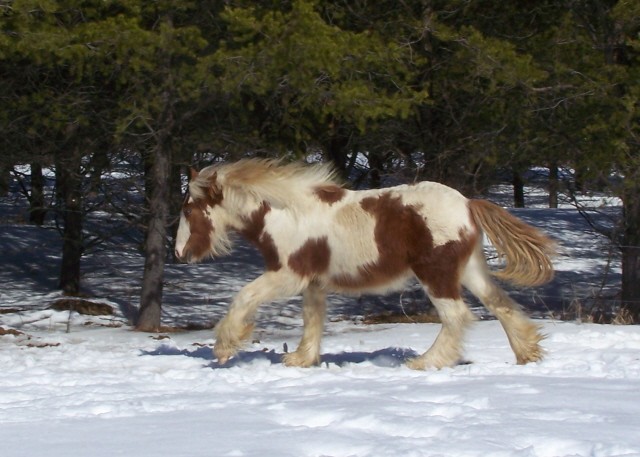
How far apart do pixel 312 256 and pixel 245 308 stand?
675 millimetres

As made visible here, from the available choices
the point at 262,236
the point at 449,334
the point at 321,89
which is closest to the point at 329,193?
the point at 262,236

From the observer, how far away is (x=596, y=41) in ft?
44.8

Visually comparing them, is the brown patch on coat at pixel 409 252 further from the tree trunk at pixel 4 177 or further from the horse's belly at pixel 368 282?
the tree trunk at pixel 4 177

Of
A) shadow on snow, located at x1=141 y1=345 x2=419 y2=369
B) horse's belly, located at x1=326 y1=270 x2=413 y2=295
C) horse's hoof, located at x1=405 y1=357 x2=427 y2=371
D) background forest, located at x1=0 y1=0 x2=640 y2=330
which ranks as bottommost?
shadow on snow, located at x1=141 y1=345 x2=419 y2=369

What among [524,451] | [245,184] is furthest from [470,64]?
[524,451]

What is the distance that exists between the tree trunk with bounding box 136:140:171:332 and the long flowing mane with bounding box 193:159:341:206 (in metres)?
4.48

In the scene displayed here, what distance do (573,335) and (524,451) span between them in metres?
5.00

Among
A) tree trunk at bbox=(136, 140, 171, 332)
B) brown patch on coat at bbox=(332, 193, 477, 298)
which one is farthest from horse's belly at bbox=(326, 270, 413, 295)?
tree trunk at bbox=(136, 140, 171, 332)

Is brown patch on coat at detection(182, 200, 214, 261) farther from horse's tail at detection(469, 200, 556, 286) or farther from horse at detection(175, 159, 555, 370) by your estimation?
horse's tail at detection(469, 200, 556, 286)

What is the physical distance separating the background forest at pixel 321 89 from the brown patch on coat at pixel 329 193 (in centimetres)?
319

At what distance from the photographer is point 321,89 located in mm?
11812

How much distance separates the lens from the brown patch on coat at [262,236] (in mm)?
8148

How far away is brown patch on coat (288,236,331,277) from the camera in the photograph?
319 inches

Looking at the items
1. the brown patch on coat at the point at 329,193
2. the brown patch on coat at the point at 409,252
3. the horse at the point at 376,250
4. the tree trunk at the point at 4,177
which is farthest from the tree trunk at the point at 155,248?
the brown patch on coat at the point at 409,252
